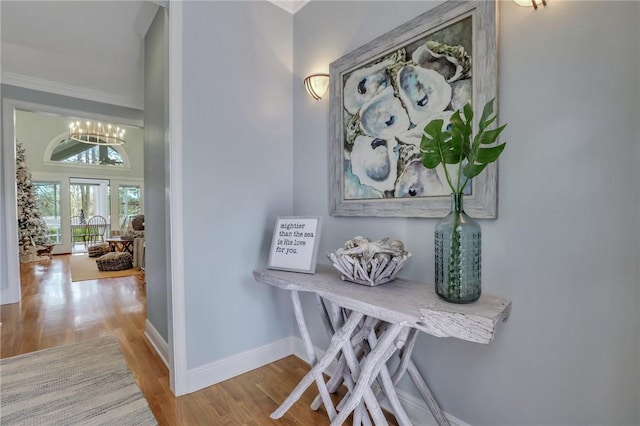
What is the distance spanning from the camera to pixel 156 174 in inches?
94.9

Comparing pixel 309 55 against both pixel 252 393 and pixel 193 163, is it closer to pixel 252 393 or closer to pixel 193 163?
pixel 193 163

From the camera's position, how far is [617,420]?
0.99 metres

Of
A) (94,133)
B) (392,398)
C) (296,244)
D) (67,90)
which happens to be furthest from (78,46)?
(392,398)

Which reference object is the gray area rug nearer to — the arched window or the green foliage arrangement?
the green foliage arrangement

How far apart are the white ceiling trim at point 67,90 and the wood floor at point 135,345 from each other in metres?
2.63

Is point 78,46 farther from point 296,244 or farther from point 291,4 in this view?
point 296,244

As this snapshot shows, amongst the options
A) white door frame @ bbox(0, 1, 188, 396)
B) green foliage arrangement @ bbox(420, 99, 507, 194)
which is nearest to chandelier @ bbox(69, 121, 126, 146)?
white door frame @ bbox(0, 1, 188, 396)

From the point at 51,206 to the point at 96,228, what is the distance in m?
1.20

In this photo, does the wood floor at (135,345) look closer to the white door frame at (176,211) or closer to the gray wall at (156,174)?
the white door frame at (176,211)

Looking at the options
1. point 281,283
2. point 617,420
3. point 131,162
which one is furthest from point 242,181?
point 131,162

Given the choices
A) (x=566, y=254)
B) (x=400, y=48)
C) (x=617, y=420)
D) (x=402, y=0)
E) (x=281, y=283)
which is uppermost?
(x=402, y=0)

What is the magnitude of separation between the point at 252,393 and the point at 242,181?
4.46 ft

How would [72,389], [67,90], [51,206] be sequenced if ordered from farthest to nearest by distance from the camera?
[51,206]
[67,90]
[72,389]

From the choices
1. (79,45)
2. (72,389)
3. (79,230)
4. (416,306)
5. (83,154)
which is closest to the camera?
(416,306)
